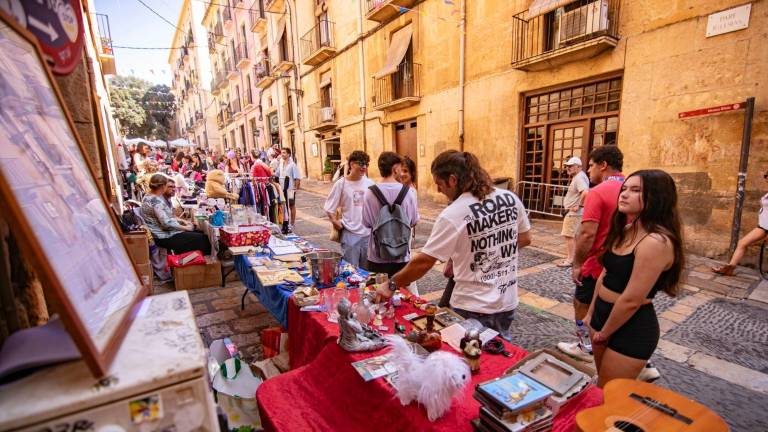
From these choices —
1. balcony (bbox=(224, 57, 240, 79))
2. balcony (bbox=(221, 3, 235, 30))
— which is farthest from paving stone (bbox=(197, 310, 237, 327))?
balcony (bbox=(221, 3, 235, 30))

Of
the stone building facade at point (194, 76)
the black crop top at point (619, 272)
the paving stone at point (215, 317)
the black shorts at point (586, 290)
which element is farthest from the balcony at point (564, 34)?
the stone building facade at point (194, 76)

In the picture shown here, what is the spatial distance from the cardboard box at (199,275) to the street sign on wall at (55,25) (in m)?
3.92

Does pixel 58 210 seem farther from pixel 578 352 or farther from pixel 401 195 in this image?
pixel 578 352

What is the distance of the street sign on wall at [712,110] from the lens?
5246mm

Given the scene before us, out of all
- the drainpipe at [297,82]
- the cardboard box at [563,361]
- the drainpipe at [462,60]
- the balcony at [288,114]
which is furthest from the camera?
the balcony at [288,114]

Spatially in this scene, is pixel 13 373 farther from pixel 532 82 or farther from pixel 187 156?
pixel 187 156

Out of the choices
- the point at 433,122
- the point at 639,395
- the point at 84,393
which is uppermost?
the point at 433,122

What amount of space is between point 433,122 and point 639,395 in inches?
415

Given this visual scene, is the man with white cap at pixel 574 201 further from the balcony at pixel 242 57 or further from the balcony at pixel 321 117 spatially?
the balcony at pixel 242 57

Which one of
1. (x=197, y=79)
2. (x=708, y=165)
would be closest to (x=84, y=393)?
(x=708, y=165)

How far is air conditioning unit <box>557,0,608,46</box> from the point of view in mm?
6672

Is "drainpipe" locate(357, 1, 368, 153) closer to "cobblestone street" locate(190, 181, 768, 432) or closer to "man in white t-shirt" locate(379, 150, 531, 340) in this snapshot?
"cobblestone street" locate(190, 181, 768, 432)

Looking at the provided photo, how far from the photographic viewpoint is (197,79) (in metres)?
37.4

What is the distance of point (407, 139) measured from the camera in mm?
12781
